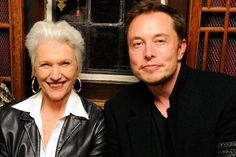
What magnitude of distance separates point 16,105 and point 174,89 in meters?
0.90

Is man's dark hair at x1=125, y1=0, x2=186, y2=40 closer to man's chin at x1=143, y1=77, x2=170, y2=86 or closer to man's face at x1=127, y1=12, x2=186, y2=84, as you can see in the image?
man's face at x1=127, y1=12, x2=186, y2=84

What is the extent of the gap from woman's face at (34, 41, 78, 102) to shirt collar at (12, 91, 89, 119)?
87 millimetres

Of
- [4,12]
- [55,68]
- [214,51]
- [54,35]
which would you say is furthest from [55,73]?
[214,51]

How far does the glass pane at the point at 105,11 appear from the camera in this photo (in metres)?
2.14

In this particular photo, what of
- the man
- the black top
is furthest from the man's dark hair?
the black top

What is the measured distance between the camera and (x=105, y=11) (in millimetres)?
2160

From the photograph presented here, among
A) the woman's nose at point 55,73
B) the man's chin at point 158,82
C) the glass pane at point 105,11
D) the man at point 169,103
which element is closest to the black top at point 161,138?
the man at point 169,103

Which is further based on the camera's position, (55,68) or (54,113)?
(54,113)

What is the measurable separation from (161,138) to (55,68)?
26.9 inches

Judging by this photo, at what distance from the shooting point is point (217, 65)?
2.03m

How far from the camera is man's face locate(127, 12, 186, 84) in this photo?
1.61 metres

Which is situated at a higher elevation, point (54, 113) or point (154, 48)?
point (154, 48)

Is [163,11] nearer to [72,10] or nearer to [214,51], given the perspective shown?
[214,51]

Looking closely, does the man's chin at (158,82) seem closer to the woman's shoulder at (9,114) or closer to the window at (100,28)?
the window at (100,28)
